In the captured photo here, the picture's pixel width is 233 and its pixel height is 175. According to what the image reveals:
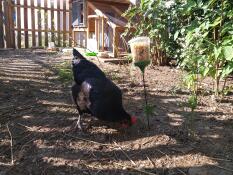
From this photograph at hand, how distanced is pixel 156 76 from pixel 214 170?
10.5 ft

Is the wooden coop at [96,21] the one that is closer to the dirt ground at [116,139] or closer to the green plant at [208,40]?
the dirt ground at [116,139]

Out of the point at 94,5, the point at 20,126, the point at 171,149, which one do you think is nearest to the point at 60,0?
the point at 94,5

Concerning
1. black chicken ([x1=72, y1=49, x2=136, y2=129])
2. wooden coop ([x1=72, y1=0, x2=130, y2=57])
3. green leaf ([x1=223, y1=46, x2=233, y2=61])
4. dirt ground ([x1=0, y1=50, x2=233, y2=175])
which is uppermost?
wooden coop ([x1=72, y1=0, x2=130, y2=57])

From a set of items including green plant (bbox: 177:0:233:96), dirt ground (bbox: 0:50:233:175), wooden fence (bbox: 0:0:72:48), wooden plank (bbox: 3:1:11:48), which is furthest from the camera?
wooden fence (bbox: 0:0:72:48)

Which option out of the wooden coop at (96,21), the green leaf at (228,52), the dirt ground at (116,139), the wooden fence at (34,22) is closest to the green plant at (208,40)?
the green leaf at (228,52)

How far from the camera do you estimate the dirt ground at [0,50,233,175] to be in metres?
2.30

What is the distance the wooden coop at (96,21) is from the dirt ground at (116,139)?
4.04 m

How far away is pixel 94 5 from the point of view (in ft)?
27.3

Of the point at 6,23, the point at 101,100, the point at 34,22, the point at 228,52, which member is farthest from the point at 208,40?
the point at 34,22

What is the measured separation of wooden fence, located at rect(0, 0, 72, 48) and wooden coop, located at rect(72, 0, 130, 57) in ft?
3.85

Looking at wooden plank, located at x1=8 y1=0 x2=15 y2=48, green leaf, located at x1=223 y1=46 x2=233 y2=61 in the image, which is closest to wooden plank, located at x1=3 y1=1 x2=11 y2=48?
wooden plank, located at x1=8 y1=0 x2=15 y2=48

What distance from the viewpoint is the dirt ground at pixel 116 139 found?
2.30m

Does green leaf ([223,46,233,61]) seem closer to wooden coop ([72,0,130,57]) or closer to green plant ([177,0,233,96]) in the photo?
green plant ([177,0,233,96])

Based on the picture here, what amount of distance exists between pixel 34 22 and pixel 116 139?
9142mm
